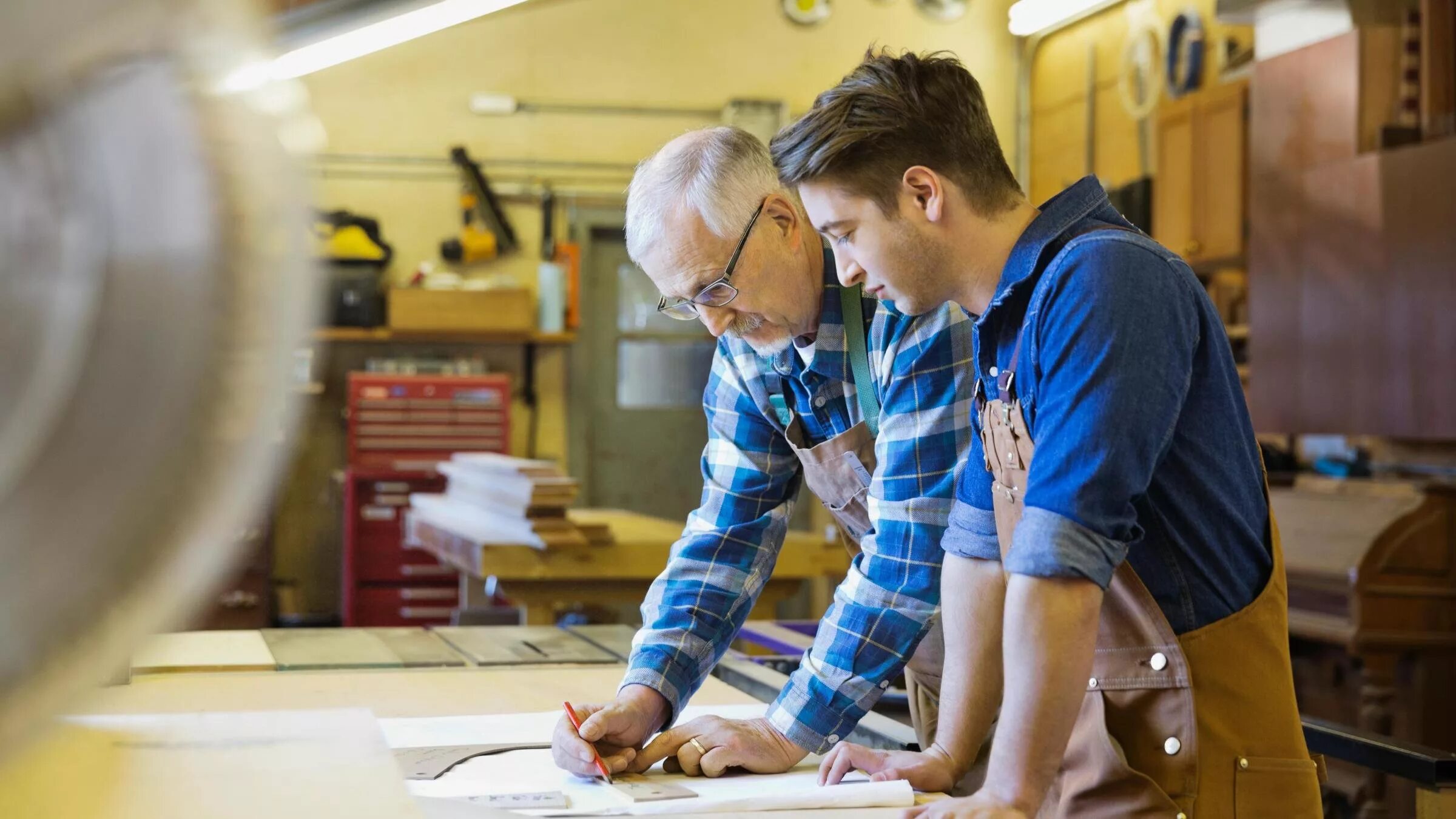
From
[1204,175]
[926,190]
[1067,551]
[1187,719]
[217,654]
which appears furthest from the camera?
[1204,175]

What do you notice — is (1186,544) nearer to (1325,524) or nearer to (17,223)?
(17,223)

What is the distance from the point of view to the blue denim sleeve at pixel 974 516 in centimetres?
144

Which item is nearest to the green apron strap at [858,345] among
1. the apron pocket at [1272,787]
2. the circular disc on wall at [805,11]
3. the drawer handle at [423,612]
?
the apron pocket at [1272,787]

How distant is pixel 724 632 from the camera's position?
182 centimetres

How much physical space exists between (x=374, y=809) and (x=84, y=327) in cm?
34

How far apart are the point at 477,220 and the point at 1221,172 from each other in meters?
4.13

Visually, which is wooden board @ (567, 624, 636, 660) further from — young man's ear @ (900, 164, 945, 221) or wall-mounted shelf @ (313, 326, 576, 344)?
wall-mounted shelf @ (313, 326, 576, 344)

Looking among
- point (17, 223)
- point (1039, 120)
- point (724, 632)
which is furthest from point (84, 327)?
point (1039, 120)

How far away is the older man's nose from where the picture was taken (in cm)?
184

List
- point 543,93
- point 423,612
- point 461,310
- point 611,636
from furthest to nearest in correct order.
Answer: point 543,93, point 461,310, point 423,612, point 611,636

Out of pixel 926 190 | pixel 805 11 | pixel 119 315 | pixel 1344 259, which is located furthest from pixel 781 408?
pixel 805 11

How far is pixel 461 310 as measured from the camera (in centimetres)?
766

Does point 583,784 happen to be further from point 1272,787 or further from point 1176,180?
point 1176,180

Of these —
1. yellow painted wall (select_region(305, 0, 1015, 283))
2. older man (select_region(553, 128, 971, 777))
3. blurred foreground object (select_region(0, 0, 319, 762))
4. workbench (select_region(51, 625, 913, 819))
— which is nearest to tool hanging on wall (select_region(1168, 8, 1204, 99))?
yellow painted wall (select_region(305, 0, 1015, 283))
